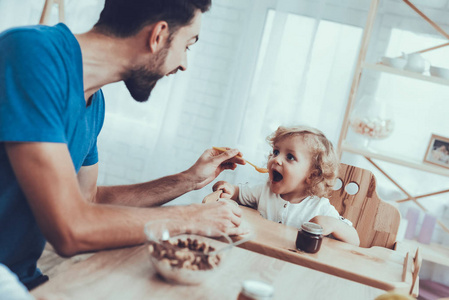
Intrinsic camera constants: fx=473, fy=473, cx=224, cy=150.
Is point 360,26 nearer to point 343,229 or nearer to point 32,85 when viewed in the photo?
point 343,229

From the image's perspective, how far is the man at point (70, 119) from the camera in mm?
980

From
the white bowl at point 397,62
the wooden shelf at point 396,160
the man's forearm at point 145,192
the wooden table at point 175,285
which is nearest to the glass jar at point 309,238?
the wooden table at point 175,285

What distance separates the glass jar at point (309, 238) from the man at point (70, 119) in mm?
174

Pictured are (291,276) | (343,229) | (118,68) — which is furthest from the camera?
(343,229)

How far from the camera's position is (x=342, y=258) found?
131 centimetres

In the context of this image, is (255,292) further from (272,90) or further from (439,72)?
(272,90)

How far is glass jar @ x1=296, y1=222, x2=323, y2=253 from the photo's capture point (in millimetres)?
1264

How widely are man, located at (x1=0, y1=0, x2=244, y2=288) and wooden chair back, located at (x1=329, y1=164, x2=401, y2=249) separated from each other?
Answer: 67cm

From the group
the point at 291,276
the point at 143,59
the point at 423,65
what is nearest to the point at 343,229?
the point at 291,276

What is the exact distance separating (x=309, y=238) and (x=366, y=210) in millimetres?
579

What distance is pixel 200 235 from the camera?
1.18 m

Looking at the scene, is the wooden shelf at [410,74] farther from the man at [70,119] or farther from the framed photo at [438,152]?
the man at [70,119]

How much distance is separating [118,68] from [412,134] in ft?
7.86

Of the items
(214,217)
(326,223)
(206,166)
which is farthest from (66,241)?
(326,223)
